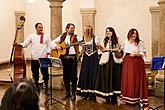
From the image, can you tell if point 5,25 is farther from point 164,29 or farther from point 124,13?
point 164,29

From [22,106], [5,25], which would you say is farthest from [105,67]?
[5,25]

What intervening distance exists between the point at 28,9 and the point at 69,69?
7.25 m

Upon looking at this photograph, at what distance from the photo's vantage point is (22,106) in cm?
188

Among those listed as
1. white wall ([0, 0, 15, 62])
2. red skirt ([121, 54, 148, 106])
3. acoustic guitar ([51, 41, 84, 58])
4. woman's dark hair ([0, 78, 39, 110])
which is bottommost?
red skirt ([121, 54, 148, 106])

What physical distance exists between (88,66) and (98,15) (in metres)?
5.83

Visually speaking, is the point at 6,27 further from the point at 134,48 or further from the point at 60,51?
the point at 134,48

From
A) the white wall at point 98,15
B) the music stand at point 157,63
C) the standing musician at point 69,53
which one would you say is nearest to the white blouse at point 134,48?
the music stand at point 157,63

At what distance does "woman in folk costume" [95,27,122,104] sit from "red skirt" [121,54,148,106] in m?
0.22

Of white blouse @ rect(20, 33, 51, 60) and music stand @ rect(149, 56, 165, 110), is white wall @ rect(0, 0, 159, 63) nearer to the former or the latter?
white blouse @ rect(20, 33, 51, 60)

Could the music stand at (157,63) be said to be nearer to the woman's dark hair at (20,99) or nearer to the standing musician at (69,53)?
the standing musician at (69,53)

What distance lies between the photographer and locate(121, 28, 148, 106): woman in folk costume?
6469 mm

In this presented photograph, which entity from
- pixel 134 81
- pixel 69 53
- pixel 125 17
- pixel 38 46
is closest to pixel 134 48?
pixel 134 81

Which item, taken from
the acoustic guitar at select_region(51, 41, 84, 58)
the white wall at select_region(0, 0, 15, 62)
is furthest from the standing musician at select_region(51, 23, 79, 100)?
the white wall at select_region(0, 0, 15, 62)

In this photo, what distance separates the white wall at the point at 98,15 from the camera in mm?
12070
